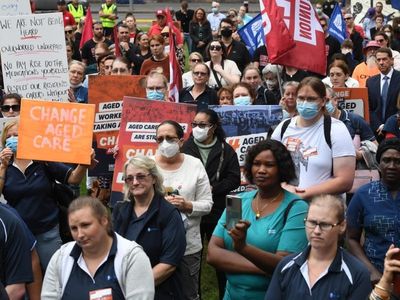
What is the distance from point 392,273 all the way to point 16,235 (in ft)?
7.55

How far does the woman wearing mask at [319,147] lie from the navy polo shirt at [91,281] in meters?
2.07

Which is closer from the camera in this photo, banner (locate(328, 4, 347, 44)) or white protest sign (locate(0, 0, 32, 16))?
white protest sign (locate(0, 0, 32, 16))

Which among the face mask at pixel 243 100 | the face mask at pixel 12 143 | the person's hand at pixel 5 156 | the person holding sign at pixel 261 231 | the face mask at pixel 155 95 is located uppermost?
the face mask at pixel 155 95

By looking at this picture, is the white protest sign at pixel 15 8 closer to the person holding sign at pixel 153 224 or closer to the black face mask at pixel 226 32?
the black face mask at pixel 226 32

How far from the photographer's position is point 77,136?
27.4 feet

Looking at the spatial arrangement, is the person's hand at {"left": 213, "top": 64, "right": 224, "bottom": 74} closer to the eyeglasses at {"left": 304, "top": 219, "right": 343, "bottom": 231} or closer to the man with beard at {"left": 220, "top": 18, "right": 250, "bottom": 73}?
the man with beard at {"left": 220, "top": 18, "right": 250, "bottom": 73}

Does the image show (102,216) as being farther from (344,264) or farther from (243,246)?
(344,264)

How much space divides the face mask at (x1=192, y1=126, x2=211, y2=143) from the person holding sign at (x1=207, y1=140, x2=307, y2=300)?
2.17 metres

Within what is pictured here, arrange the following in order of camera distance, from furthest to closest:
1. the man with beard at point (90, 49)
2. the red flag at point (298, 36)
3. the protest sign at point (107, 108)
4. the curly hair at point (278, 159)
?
the man with beard at point (90, 49), the protest sign at point (107, 108), the red flag at point (298, 36), the curly hair at point (278, 159)

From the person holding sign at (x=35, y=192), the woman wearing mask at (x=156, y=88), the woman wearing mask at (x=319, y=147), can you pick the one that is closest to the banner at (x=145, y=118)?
the woman wearing mask at (x=156, y=88)

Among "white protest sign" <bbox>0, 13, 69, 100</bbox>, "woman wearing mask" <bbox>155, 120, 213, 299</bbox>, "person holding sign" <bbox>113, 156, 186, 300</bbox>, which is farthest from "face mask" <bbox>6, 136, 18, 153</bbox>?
"white protest sign" <bbox>0, 13, 69, 100</bbox>

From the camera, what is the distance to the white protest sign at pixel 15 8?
46.9ft

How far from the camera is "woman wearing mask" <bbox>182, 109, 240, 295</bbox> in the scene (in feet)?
28.0

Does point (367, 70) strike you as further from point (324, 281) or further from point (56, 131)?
point (324, 281)
